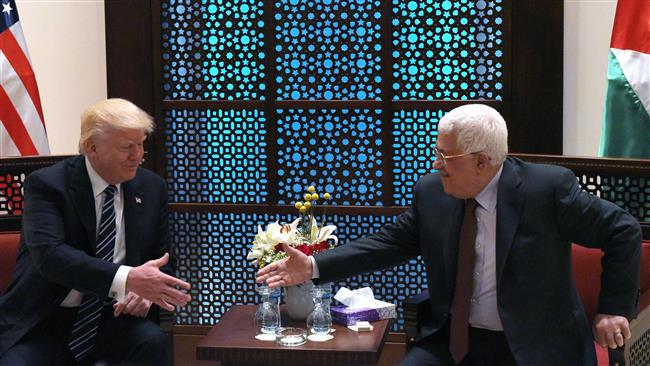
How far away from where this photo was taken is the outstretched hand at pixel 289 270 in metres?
3.45

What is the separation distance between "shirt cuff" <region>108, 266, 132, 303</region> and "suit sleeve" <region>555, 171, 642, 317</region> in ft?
5.19

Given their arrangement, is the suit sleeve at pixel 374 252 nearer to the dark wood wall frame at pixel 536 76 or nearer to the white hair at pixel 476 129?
the white hair at pixel 476 129

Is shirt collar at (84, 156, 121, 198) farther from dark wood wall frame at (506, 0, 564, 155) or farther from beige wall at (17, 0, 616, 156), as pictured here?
dark wood wall frame at (506, 0, 564, 155)

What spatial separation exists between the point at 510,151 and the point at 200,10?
185cm

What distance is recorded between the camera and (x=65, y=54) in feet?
17.8

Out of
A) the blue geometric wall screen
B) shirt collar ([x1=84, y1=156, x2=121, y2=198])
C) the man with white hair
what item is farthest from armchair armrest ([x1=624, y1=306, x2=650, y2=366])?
shirt collar ([x1=84, y1=156, x2=121, y2=198])

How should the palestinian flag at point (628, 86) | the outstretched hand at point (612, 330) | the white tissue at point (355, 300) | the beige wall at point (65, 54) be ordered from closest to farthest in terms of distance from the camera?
the outstretched hand at point (612, 330)
the white tissue at point (355, 300)
the palestinian flag at point (628, 86)
the beige wall at point (65, 54)

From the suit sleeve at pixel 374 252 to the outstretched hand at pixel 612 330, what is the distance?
2.46 feet

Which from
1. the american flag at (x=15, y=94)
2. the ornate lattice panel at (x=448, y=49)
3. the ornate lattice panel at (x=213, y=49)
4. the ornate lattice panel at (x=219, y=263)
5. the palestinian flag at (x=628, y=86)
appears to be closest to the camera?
the palestinian flag at (x=628, y=86)

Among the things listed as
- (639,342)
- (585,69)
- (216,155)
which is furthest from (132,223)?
(585,69)

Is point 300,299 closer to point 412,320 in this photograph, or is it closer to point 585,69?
point 412,320

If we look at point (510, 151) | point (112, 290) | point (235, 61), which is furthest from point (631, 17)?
point (112, 290)

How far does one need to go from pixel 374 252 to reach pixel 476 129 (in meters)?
0.66

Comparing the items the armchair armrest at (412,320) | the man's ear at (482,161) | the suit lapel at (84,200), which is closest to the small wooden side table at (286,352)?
the armchair armrest at (412,320)
